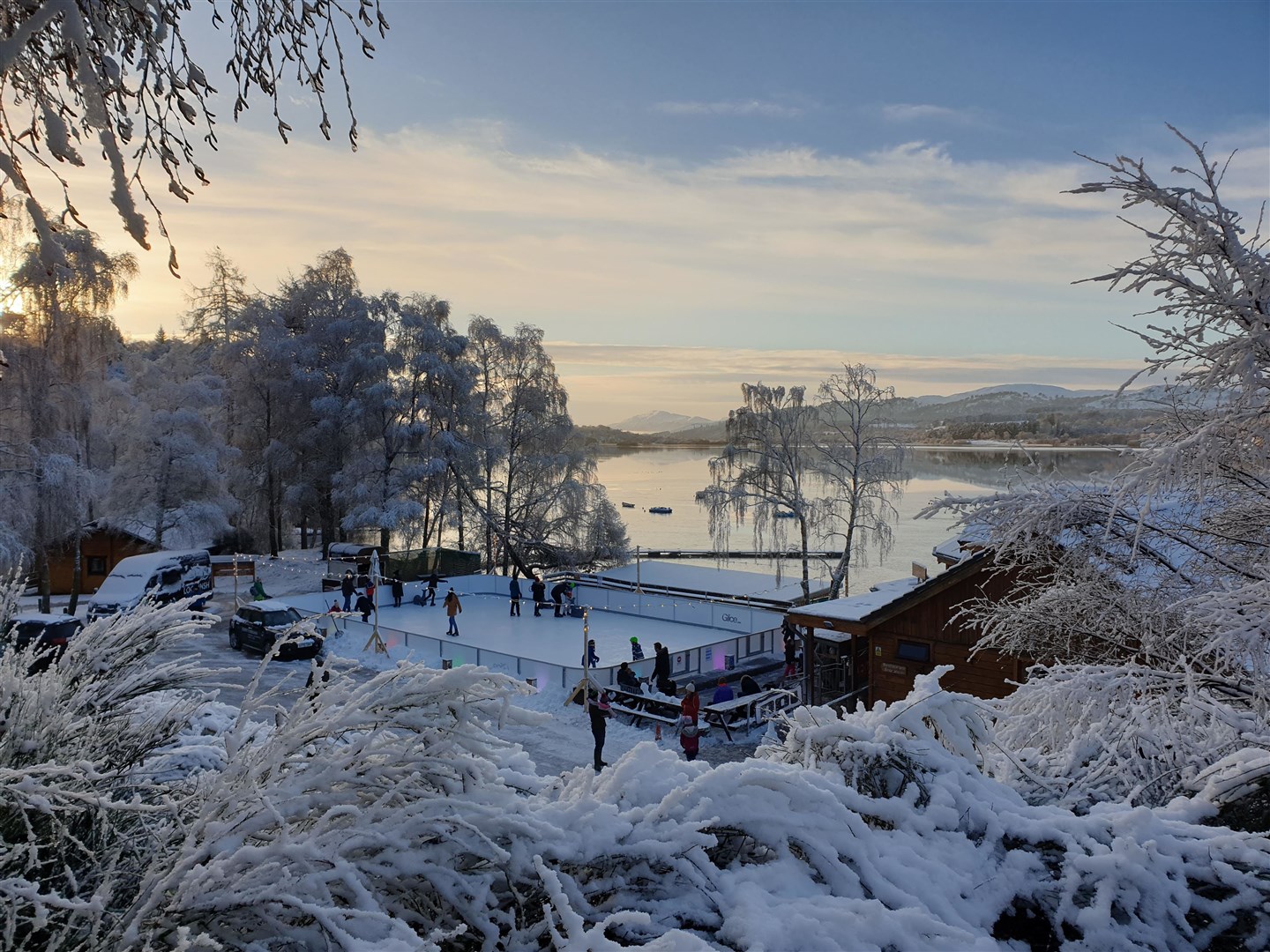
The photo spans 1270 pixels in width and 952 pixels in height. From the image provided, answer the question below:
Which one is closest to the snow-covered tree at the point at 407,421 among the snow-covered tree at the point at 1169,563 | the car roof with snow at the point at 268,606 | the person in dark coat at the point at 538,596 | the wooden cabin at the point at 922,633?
the person in dark coat at the point at 538,596

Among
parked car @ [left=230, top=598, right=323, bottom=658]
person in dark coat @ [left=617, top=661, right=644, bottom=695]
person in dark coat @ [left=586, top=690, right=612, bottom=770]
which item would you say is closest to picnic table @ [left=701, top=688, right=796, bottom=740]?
person in dark coat @ [left=617, top=661, right=644, bottom=695]

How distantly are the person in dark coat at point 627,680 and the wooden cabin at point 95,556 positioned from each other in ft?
73.4

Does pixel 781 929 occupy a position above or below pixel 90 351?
below

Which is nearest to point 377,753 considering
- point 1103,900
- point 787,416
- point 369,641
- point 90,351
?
point 1103,900

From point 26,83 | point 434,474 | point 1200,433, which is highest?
point 26,83

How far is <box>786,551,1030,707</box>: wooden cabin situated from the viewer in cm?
1364

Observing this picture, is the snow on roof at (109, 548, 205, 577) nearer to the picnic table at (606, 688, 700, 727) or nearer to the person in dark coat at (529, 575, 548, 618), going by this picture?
the person in dark coat at (529, 575, 548, 618)

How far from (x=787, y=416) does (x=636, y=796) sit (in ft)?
108

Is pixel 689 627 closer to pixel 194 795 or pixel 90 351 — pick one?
pixel 90 351

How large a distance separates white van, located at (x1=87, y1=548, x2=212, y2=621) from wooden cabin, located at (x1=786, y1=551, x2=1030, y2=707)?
17187 mm

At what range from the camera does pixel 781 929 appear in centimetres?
242

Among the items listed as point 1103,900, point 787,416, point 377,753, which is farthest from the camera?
point 787,416

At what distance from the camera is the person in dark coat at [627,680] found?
679 inches

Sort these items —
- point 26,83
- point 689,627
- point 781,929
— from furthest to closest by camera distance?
1. point 689,627
2. point 26,83
3. point 781,929
